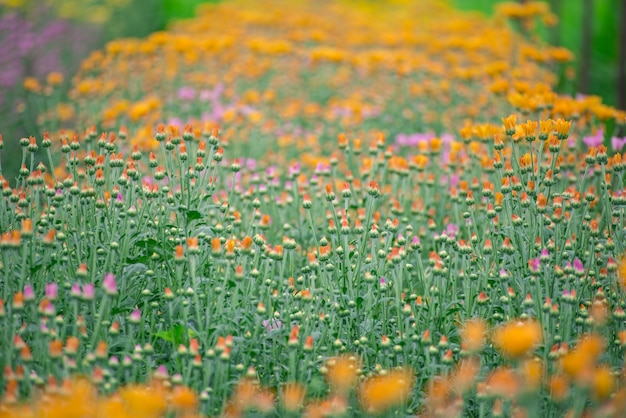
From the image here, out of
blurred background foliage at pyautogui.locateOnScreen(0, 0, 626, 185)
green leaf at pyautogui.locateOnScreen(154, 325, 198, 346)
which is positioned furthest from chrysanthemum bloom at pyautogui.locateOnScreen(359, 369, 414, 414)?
blurred background foliage at pyautogui.locateOnScreen(0, 0, 626, 185)

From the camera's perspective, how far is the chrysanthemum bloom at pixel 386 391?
1.99 metres

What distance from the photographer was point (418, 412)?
2.72 metres

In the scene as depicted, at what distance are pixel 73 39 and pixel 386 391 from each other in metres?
8.18

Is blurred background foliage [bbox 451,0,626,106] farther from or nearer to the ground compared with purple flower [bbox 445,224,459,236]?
farther from the ground

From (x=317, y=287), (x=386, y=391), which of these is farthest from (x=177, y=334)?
(x=386, y=391)

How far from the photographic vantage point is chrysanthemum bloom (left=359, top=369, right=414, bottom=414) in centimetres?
199

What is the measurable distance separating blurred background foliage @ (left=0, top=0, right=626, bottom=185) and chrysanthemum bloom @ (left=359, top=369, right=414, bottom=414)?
3629mm

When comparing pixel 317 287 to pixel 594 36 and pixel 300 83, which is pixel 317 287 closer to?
pixel 300 83

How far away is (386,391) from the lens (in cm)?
198

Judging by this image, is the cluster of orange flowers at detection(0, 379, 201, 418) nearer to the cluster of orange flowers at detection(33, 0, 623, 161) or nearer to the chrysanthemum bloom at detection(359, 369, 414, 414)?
the chrysanthemum bloom at detection(359, 369, 414, 414)

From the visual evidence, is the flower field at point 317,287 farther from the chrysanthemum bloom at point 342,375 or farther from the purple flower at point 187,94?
the purple flower at point 187,94

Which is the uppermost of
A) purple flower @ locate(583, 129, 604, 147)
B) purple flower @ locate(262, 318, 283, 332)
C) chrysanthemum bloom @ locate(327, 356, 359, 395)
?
purple flower @ locate(583, 129, 604, 147)

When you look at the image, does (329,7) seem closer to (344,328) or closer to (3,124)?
(3,124)

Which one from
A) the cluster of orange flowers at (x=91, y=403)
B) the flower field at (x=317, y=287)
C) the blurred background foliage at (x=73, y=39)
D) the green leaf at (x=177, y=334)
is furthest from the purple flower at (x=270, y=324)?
the blurred background foliage at (x=73, y=39)
